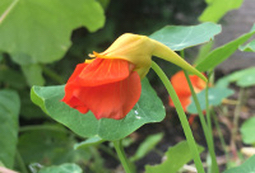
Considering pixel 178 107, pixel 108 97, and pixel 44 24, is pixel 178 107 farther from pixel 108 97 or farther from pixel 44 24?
pixel 44 24

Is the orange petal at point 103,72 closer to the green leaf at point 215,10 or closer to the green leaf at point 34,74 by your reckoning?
the green leaf at point 215,10

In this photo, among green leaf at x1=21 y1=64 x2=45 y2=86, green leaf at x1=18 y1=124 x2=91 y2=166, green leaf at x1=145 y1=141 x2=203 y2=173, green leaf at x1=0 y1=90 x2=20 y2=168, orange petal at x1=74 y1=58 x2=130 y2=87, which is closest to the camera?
orange petal at x1=74 y1=58 x2=130 y2=87

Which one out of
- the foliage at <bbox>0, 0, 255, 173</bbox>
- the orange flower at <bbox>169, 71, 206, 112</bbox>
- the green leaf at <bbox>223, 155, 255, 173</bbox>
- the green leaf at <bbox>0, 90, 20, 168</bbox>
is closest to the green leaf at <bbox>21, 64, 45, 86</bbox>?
the foliage at <bbox>0, 0, 255, 173</bbox>

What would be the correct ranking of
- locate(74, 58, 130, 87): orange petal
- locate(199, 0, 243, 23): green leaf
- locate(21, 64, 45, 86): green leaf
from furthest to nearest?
1. locate(21, 64, 45, 86): green leaf
2. locate(199, 0, 243, 23): green leaf
3. locate(74, 58, 130, 87): orange petal

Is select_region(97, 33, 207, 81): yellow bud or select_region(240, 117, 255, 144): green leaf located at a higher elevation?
select_region(97, 33, 207, 81): yellow bud

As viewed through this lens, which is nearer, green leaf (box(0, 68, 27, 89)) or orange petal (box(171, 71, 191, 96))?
orange petal (box(171, 71, 191, 96))

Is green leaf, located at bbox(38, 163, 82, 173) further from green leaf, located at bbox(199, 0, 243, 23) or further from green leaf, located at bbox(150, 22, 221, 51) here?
green leaf, located at bbox(199, 0, 243, 23)
